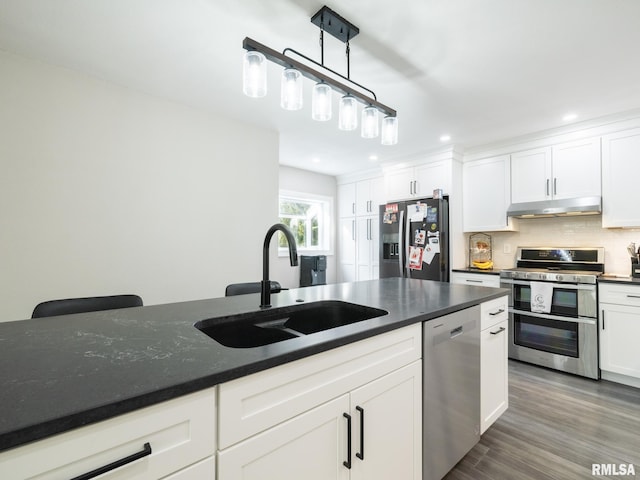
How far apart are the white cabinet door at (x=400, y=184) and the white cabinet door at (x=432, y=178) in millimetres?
97

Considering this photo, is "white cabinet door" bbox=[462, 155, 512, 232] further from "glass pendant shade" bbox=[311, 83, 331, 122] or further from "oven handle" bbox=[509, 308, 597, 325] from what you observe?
"glass pendant shade" bbox=[311, 83, 331, 122]

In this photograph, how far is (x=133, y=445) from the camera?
58cm

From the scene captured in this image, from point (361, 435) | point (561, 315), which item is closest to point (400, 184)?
point (561, 315)

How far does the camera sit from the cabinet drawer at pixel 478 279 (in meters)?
3.31

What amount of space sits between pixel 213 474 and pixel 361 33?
2144 mm

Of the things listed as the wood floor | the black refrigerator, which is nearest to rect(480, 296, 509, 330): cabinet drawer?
the wood floor

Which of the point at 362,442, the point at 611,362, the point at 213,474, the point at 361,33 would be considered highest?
the point at 361,33

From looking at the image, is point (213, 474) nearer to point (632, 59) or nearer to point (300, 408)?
point (300, 408)

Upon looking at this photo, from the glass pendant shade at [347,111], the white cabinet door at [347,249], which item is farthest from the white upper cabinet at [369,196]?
the glass pendant shade at [347,111]

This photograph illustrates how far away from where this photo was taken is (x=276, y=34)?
5.94 feet

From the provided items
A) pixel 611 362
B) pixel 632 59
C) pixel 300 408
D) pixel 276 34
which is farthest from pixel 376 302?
pixel 611 362

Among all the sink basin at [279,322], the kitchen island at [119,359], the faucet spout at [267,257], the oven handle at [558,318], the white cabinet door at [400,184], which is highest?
the white cabinet door at [400,184]

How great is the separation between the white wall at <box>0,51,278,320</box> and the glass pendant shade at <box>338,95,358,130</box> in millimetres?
1711

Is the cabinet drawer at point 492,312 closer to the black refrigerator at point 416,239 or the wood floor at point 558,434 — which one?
the wood floor at point 558,434
